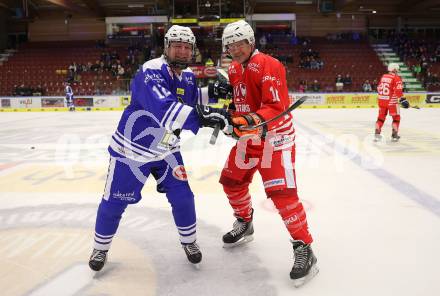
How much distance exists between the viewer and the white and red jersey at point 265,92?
2424 mm

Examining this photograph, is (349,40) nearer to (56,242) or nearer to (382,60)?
(382,60)

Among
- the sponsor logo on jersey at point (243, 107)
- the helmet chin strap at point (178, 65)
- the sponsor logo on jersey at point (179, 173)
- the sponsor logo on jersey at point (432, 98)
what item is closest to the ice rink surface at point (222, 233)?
the sponsor logo on jersey at point (179, 173)

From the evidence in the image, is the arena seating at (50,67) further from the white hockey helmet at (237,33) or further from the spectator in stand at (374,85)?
the white hockey helmet at (237,33)

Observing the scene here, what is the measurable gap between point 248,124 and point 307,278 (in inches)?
41.3

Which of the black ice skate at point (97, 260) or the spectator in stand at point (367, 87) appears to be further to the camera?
the spectator in stand at point (367, 87)

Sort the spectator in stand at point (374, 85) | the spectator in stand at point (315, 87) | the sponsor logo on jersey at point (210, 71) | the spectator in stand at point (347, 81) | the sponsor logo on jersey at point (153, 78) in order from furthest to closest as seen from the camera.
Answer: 1. the sponsor logo on jersey at point (210, 71)
2. the spectator in stand at point (347, 81)
3. the spectator in stand at point (374, 85)
4. the spectator in stand at point (315, 87)
5. the sponsor logo on jersey at point (153, 78)

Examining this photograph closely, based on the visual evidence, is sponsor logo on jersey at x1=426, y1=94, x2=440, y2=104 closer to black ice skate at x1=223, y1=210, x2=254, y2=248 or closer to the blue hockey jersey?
black ice skate at x1=223, y1=210, x2=254, y2=248

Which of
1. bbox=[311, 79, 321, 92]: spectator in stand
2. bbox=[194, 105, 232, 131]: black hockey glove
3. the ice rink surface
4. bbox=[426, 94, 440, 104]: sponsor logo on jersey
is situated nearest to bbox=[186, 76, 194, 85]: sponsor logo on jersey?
bbox=[194, 105, 232, 131]: black hockey glove

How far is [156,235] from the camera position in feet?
10.4

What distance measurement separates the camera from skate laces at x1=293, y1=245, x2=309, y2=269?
2.45 metres

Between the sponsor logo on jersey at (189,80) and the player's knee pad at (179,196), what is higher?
the sponsor logo on jersey at (189,80)

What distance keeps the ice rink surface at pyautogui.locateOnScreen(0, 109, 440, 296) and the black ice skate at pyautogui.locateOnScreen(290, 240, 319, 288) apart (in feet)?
0.19

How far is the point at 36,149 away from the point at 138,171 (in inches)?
213

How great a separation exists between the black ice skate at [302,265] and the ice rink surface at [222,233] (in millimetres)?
56
